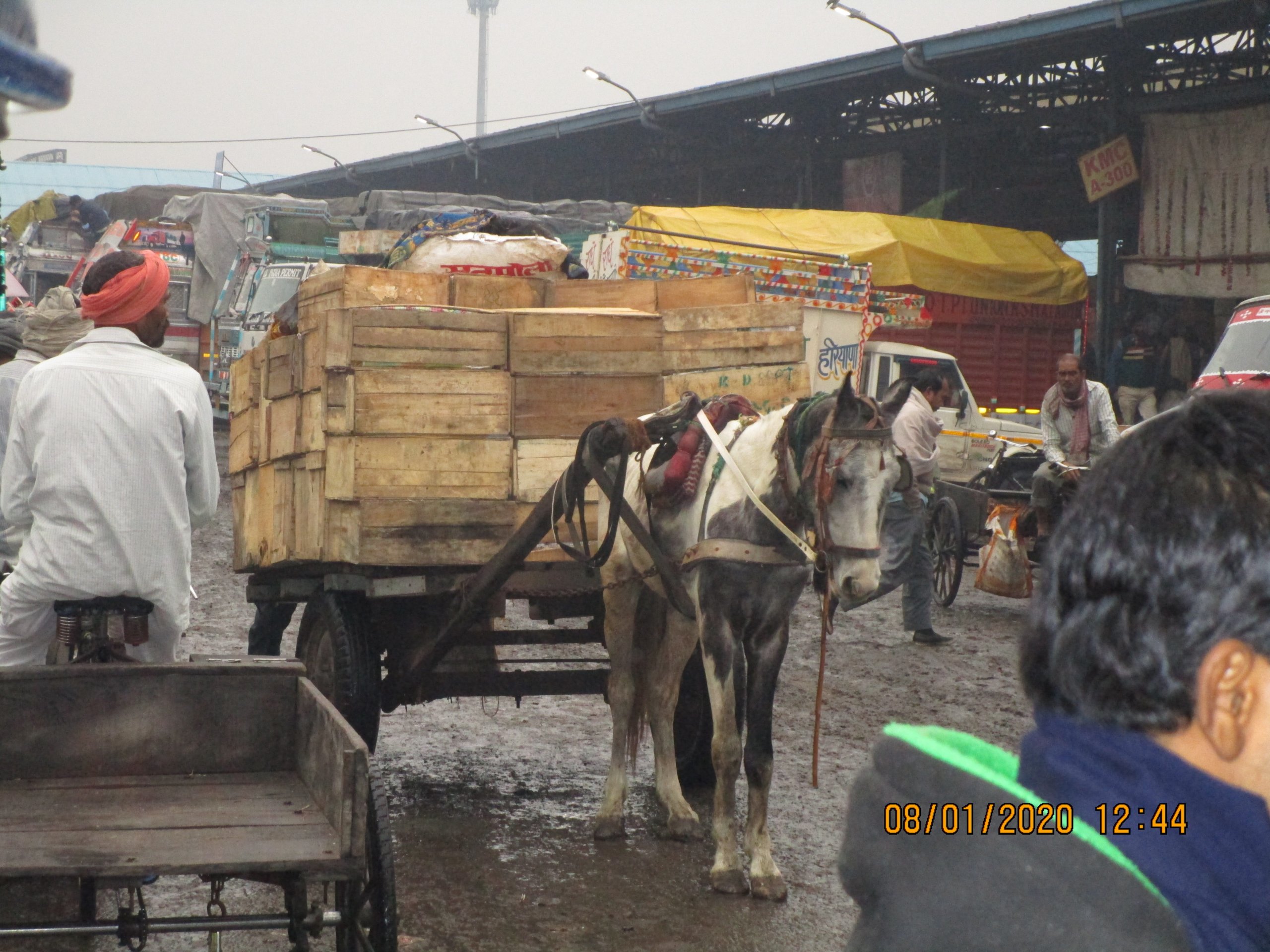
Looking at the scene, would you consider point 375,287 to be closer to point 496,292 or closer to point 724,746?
point 496,292

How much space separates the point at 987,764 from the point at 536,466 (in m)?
4.89

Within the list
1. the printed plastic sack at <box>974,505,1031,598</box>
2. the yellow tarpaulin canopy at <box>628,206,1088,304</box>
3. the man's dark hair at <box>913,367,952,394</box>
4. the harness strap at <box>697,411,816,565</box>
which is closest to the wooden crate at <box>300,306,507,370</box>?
the harness strap at <box>697,411,816,565</box>

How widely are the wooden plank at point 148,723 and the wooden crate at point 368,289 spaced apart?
8.14 feet

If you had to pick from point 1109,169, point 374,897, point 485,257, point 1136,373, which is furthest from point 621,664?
point 1109,169

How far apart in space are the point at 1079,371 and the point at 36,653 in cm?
912

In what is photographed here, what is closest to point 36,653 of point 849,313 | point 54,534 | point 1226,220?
point 54,534

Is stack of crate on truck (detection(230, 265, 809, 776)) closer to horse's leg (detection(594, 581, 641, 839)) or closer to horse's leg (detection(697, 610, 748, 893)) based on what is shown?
horse's leg (detection(594, 581, 641, 839))

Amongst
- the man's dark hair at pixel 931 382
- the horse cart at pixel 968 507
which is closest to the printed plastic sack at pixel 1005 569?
the horse cart at pixel 968 507

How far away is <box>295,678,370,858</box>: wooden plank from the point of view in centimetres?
313

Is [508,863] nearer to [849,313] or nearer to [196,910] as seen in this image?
[196,910]

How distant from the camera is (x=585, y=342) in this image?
6.05 metres

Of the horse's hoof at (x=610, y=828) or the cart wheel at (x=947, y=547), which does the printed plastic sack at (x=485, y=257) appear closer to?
the horse's hoof at (x=610, y=828)

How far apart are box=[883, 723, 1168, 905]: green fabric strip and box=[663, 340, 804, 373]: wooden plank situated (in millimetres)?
5049
